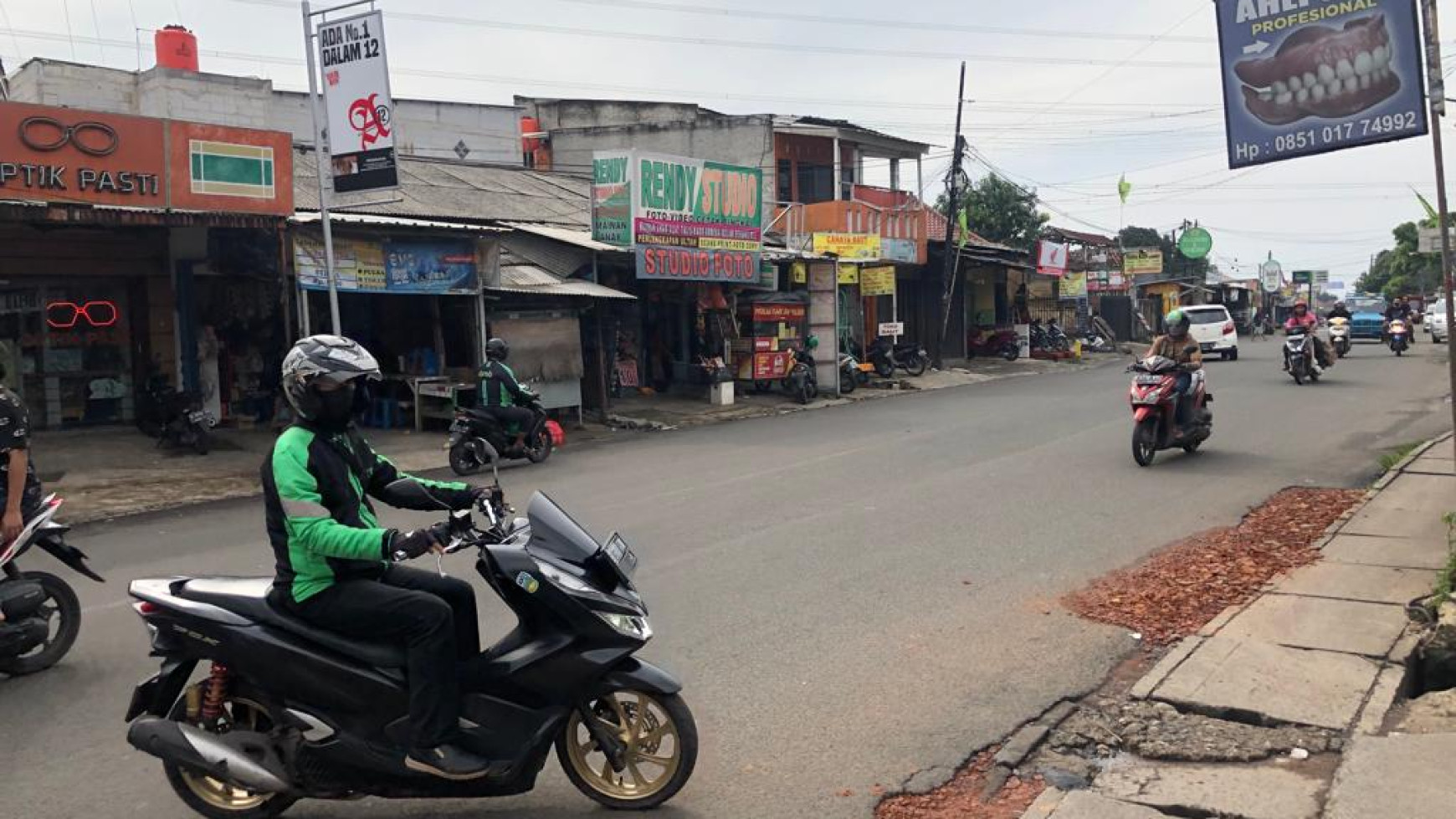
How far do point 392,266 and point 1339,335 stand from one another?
23.0 metres

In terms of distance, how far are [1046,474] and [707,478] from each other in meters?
3.57

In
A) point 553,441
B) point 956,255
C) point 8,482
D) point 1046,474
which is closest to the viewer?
point 8,482

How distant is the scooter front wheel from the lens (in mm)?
3912

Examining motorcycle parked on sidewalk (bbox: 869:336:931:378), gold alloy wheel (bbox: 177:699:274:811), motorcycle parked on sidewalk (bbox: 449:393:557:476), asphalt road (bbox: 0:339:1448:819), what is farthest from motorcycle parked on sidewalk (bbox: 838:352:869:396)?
gold alloy wheel (bbox: 177:699:274:811)

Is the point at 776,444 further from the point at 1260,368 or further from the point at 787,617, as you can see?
the point at 1260,368

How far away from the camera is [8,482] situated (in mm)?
5578

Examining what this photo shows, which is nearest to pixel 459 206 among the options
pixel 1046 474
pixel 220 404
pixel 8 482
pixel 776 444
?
pixel 220 404

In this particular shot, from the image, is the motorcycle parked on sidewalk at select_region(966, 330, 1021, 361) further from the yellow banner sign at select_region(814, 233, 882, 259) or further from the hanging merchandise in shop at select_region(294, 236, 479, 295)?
the hanging merchandise in shop at select_region(294, 236, 479, 295)

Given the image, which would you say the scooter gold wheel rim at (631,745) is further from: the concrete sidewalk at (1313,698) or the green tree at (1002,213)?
the green tree at (1002,213)

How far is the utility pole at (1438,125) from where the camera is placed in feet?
26.6

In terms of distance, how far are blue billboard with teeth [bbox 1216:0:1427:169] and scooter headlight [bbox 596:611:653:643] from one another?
767 centimetres

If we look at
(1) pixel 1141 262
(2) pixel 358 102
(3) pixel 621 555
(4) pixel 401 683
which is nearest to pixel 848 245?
(2) pixel 358 102

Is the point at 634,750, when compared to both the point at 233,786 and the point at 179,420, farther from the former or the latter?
the point at 179,420

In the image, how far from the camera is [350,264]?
15.2 meters
